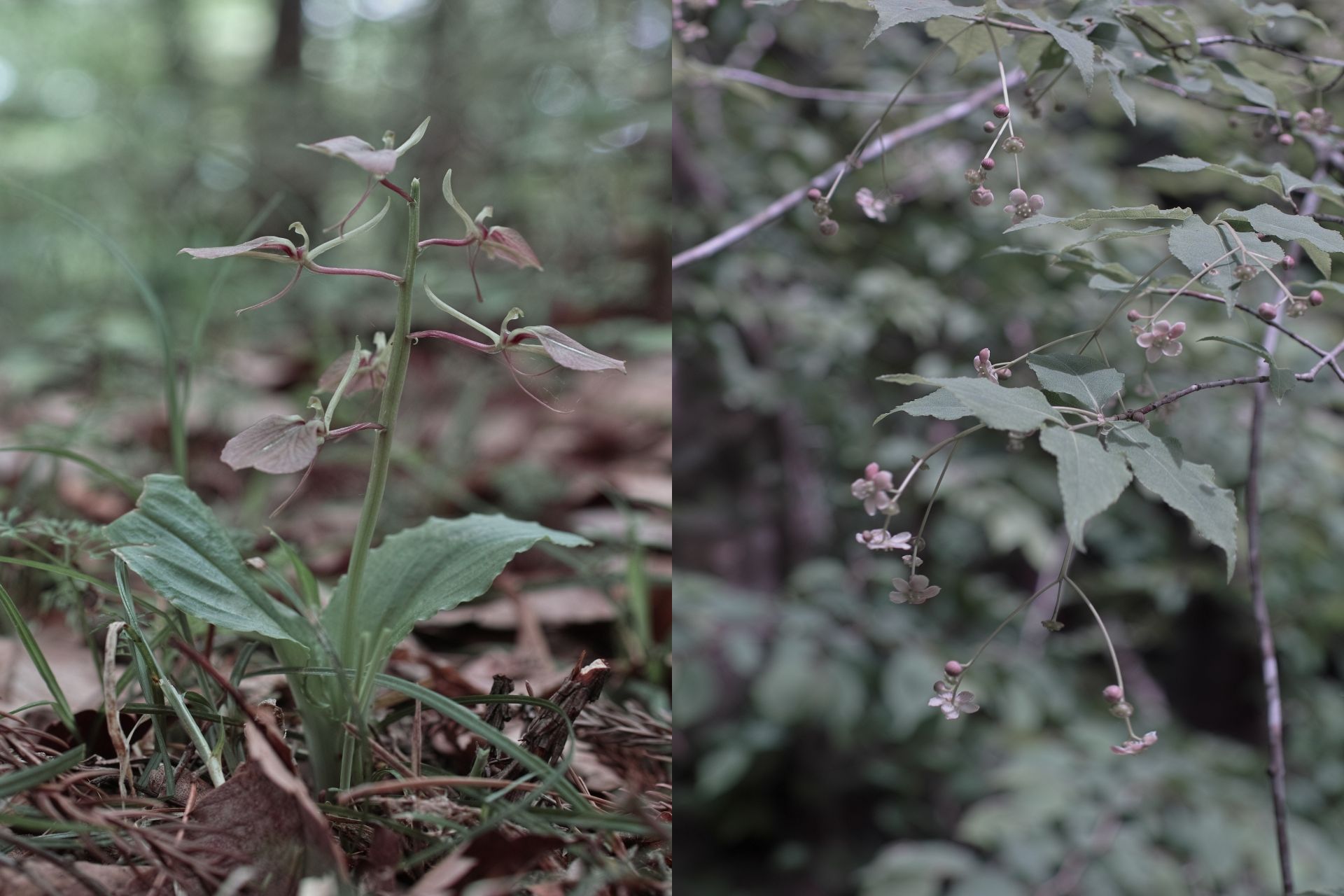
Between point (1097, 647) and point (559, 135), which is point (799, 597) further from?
point (559, 135)

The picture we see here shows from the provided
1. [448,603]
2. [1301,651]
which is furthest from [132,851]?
[1301,651]

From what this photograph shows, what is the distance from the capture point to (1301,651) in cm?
161

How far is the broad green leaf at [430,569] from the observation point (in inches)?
19.6

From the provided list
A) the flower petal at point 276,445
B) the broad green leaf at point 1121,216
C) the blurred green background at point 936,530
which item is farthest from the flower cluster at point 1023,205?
the blurred green background at point 936,530

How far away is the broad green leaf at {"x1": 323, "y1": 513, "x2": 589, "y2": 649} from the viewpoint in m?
0.50

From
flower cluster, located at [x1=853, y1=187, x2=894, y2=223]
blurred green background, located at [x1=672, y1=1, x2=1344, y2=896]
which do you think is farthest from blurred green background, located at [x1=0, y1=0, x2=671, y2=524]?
flower cluster, located at [x1=853, y1=187, x2=894, y2=223]

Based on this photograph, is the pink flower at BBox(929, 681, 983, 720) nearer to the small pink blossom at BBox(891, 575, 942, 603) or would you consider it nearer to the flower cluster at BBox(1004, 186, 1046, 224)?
the small pink blossom at BBox(891, 575, 942, 603)

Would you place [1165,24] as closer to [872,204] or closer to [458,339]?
[872,204]

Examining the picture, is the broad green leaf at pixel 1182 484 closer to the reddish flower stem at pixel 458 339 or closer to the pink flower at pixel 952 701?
the pink flower at pixel 952 701

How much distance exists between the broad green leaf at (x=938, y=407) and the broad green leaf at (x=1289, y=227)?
15 centimetres

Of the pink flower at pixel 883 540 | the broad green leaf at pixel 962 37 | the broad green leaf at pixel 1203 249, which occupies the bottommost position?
the pink flower at pixel 883 540

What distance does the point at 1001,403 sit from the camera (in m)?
0.38

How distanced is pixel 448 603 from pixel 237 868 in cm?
15

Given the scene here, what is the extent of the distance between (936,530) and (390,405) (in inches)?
55.8
